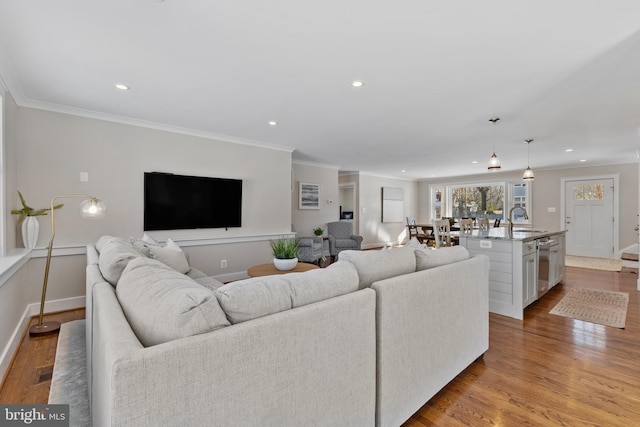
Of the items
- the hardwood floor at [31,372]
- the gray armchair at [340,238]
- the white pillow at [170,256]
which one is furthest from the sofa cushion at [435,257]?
the gray armchair at [340,238]

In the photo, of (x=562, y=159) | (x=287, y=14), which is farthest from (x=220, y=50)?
(x=562, y=159)

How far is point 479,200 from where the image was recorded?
9.04 meters

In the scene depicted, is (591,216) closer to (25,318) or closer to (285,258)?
(285,258)

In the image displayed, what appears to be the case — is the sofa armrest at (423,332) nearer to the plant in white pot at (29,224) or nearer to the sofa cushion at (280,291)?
the sofa cushion at (280,291)

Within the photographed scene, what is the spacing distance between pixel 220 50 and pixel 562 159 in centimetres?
726

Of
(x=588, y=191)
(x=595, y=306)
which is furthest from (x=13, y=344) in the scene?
(x=588, y=191)

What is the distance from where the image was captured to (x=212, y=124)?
3906mm

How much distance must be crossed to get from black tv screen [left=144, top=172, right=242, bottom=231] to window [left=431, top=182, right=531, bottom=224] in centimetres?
625

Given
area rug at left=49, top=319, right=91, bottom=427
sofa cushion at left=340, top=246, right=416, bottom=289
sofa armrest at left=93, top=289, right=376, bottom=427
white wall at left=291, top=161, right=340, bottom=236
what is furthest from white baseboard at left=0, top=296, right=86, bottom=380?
white wall at left=291, top=161, right=340, bottom=236

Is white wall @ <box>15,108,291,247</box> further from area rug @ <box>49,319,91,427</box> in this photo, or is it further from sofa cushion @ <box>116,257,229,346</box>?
sofa cushion @ <box>116,257,229,346</box>

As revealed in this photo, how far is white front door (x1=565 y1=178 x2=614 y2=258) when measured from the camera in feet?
Result: 22.6

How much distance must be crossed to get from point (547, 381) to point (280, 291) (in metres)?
2.05

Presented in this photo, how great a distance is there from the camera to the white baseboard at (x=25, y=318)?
2175 millimetres

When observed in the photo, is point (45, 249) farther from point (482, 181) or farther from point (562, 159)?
point (482, 181)
